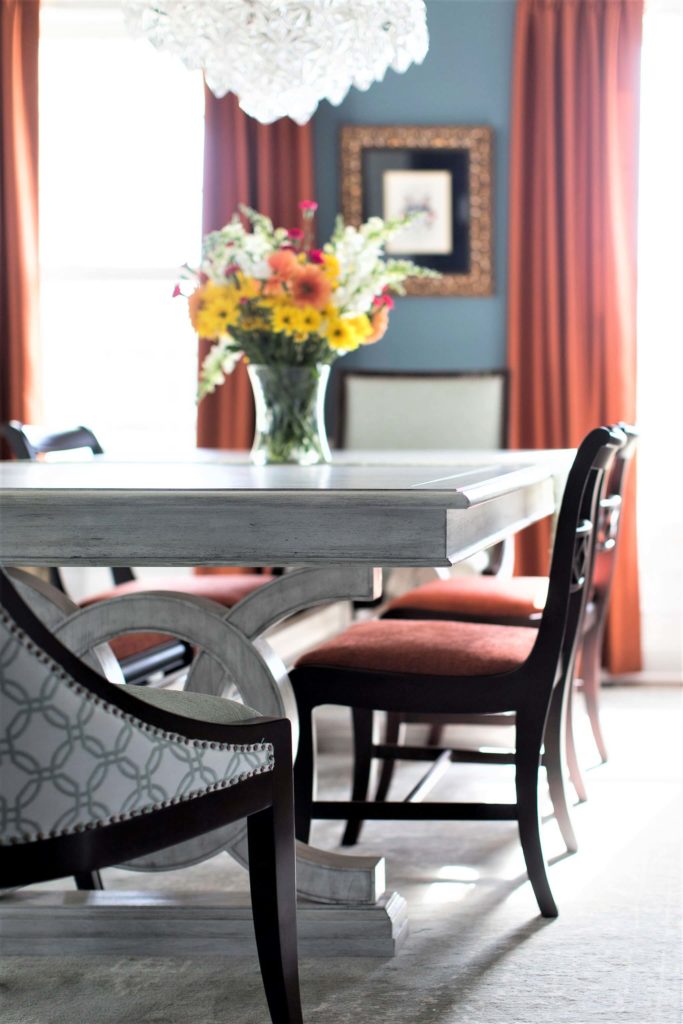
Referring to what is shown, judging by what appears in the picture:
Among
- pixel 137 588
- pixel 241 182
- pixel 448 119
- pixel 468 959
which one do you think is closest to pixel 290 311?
pixel 137 588

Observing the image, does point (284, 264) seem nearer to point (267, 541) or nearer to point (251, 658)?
point (251, 658)

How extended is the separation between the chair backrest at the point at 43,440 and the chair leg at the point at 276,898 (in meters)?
1.59

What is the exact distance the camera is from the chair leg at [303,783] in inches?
85.4

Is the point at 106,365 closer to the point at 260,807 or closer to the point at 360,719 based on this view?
the point at 360,719

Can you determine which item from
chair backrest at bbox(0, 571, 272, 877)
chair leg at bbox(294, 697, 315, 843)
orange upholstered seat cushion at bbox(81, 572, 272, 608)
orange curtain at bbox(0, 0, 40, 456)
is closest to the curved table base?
chair leg at bbox(294, 697, 315, 843)

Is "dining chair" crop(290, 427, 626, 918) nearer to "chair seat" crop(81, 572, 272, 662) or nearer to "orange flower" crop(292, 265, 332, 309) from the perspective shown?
"chair seat" crop(81, 572, 272, 662)

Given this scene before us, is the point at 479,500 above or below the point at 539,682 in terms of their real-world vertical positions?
above

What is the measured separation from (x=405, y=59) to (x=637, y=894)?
6.11ft

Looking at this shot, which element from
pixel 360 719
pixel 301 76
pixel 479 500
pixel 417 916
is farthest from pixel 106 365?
pixel 479 500

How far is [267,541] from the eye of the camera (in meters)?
1.63

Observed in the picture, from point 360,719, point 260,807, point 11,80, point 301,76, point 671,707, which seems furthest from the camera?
point 11,80

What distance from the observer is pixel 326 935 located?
2.01m

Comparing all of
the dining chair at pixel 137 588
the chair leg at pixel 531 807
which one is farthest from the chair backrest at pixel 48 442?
the chair leg at pixel 531 807

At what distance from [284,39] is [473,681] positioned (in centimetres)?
150
